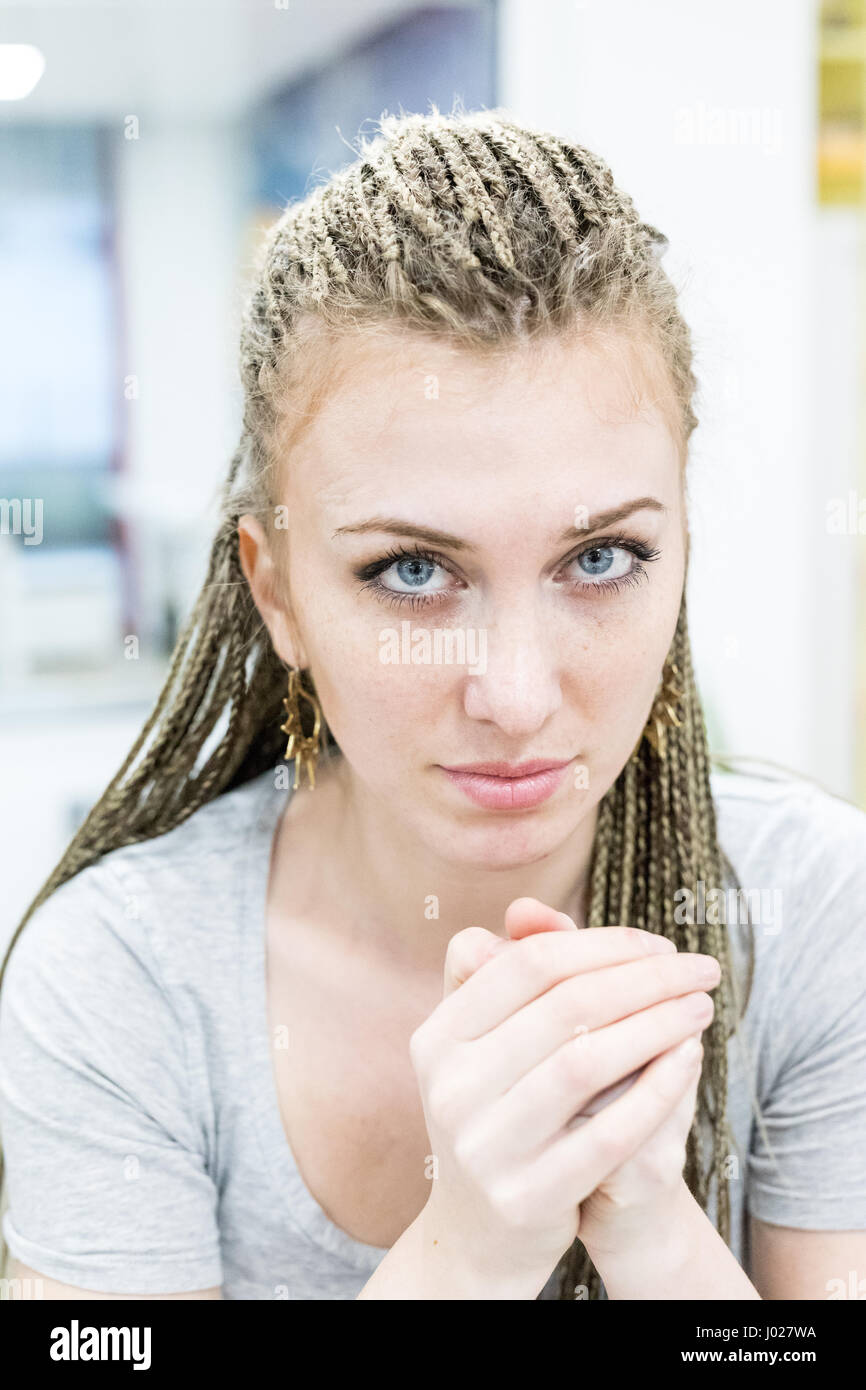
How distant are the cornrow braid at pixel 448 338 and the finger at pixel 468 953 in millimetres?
219

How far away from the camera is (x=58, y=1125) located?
2.87 ft

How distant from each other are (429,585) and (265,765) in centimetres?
34

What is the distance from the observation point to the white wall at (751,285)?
6.91 ft

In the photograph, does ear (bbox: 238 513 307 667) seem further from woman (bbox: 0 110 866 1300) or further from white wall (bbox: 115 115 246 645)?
white wall (bbox: 115 115 246 645)

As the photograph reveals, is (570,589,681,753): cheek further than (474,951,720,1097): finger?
Yes

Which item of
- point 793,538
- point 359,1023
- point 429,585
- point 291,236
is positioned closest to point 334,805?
point 359,1023

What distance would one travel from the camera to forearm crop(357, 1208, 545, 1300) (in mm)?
747

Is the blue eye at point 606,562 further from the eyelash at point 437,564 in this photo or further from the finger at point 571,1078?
the finger at point 571,1078

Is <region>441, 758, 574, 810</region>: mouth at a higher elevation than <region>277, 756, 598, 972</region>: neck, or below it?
higher

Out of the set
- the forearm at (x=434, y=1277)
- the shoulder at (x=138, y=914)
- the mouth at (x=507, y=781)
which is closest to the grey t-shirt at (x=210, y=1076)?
the shoulder at (x=138, y=914)

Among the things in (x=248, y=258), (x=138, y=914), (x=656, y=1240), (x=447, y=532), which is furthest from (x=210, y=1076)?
(x=248, y=258)

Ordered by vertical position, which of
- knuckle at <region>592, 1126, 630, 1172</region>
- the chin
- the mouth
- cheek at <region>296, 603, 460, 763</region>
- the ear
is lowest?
knuckle at <region>592, 1126, 630, 1172</region>

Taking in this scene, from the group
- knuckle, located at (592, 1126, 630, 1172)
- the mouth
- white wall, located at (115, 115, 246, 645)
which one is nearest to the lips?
the mouth
